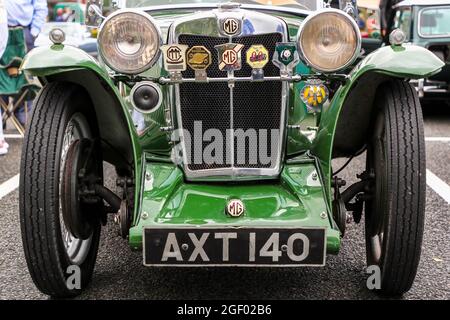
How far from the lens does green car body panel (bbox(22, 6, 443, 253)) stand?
8.76 ft

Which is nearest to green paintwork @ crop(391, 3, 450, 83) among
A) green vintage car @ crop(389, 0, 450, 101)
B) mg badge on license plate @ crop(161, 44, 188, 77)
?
green vintage car @ crop(389, 0, 450, 101)

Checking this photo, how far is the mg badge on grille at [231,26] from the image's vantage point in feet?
9.09

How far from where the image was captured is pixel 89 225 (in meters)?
3.08

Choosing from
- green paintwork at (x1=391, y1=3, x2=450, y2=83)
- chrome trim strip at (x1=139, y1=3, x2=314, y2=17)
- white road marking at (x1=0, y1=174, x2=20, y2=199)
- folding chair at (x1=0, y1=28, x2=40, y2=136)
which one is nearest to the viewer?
chrome trim strip at (x1=139, y1=3, x2=314, y2=17)

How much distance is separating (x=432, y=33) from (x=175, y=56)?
248 inches

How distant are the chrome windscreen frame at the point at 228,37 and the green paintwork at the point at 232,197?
0.04m

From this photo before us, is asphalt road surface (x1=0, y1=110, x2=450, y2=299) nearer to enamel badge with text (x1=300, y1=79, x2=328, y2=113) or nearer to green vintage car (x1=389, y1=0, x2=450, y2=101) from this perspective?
enamel badge with text (x1=300, y1=79, x2=328, y2=113)

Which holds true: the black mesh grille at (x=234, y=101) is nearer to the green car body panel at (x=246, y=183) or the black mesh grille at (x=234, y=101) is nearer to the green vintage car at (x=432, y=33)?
the green car body panel at (x=246, y=183)

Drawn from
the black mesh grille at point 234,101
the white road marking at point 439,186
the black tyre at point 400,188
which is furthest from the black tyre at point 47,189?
the white road marking at point 439,186

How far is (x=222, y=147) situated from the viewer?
9.78ft

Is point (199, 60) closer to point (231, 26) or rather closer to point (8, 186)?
point (231, 26)

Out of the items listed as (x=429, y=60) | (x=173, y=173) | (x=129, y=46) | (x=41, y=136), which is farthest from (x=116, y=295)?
(x=429, y=60)

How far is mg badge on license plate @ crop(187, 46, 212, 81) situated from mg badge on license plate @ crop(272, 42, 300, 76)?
1.00 feet
